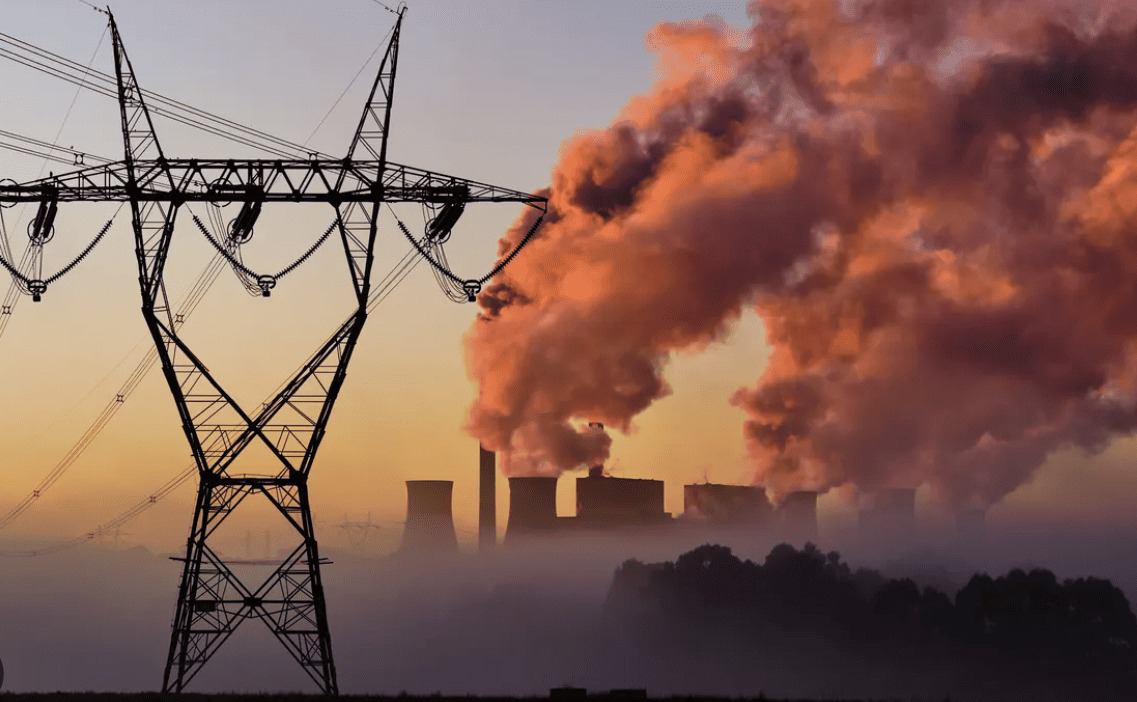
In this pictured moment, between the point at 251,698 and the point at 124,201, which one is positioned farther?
the point at 124,201

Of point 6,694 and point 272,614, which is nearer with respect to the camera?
point 6,694

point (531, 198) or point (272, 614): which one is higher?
point (531, 198)

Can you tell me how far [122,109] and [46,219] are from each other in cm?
630

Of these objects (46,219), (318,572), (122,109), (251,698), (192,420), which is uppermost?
(122,109)

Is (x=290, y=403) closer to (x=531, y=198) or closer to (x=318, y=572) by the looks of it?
(x=318, y=572)

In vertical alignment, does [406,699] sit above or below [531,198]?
below

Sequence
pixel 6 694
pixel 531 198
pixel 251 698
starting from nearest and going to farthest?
pixel 251 698, pixel 6 694, pixel 531 198

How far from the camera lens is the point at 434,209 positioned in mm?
77000

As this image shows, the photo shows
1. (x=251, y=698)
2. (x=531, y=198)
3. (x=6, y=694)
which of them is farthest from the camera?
(x=531, y=198)

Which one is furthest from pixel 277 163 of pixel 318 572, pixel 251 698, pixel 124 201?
Result: pixel 251 698

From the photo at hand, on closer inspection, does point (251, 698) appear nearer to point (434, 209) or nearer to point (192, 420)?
point (192, 420)

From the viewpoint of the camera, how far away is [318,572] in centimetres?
7594

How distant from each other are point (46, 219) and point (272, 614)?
21640 millimetres

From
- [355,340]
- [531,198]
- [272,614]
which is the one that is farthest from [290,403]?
[531,198]
